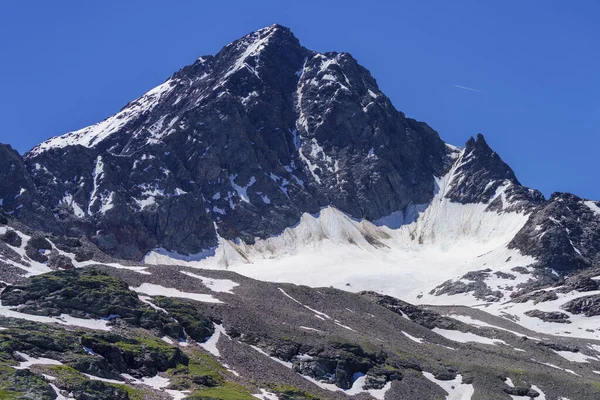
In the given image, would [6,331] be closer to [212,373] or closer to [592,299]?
[212,373]

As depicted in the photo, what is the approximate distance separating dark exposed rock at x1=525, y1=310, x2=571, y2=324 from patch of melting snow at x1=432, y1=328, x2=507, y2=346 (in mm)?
39045

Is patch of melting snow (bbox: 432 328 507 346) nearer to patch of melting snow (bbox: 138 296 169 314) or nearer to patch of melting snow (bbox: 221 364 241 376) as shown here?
patch of melting snow (bbox: 138 296 169 314)

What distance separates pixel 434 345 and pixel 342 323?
16.4 metres

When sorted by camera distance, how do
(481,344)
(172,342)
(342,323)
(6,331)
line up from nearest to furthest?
(6,331) < (172,342) < (342,323) < (481,344)

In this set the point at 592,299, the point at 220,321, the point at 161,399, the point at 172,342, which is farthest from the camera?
the point at 592,299

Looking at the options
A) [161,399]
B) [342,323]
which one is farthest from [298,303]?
[161,399]

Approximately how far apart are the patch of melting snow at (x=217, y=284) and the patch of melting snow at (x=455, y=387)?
129 feet

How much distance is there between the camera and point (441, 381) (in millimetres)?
104312

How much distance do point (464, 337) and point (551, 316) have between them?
153 ft

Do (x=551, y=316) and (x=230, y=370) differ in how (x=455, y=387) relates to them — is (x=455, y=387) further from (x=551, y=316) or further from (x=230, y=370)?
(x=551, y=316)

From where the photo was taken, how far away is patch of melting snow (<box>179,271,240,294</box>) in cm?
12862

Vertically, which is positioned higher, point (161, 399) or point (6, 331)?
point (6, 331)

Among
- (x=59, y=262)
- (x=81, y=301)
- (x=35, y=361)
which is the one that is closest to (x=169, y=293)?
(x=59, y=262)

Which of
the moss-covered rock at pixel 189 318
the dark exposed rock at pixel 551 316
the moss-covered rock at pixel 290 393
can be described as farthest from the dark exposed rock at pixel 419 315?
the moss-covered rock at pixel 290 393
